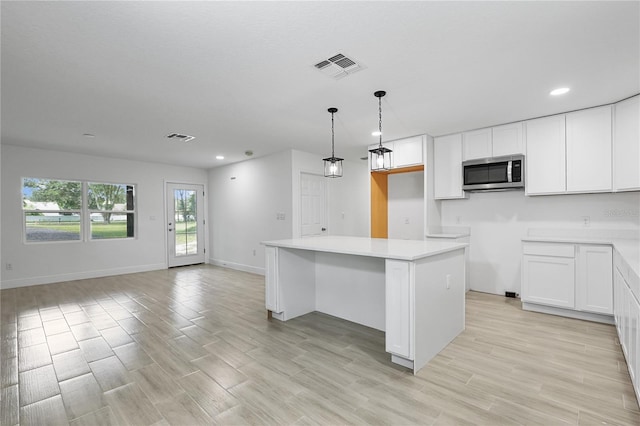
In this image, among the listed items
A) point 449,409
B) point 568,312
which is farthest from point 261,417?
point 568,312

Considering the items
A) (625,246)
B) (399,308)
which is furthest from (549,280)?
(399,308)

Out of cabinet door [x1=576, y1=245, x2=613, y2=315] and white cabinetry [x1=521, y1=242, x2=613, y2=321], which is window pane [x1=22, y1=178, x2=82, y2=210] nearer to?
white cabinetry [x1=521, y1=242, x2=613, y2=321]

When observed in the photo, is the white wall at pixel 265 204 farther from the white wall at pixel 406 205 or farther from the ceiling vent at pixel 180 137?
the ceiling vent at pixel 180 137

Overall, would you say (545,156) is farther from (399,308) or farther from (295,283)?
(295,283)

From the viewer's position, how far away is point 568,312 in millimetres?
3469

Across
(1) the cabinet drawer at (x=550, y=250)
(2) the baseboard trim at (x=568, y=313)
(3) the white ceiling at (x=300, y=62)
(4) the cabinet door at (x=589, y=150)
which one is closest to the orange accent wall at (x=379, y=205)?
(3) the white ceiling at (x=300, y=62)

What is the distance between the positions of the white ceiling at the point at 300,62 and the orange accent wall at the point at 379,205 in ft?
4.77

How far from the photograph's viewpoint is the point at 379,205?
560 centimetres

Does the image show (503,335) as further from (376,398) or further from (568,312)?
(376,398)

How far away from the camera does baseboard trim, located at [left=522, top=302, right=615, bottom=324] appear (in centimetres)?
326

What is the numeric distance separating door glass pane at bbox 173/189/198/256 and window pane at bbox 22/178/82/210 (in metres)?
1.87

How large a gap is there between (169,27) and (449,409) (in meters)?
3.04

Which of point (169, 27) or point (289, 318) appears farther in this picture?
point (289, 318)

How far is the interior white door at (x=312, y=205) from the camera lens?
5.80 meters
